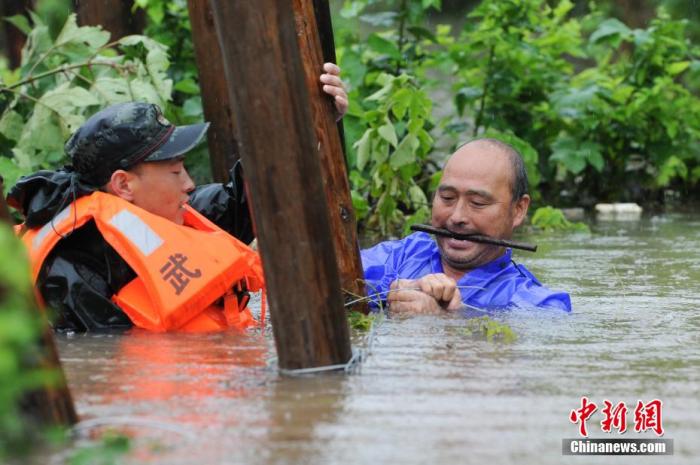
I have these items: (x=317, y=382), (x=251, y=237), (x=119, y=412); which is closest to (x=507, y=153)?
(x=251, y=237)

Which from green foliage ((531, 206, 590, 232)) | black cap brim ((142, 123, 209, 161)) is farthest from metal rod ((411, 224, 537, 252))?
green foliage ((531, 206, 590, 232))

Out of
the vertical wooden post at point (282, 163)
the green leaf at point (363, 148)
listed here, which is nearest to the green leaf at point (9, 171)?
the green leaf at point (363, 148)

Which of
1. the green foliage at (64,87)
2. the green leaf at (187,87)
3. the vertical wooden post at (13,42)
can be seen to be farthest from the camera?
the vertical wooden post at (13,42)

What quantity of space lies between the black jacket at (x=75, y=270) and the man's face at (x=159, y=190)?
232 mm

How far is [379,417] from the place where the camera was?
3580 mm

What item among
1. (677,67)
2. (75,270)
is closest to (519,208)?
(75,270)

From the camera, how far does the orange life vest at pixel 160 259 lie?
16.3ft

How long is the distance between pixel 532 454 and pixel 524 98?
8.90 m

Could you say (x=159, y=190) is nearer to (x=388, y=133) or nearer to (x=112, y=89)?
(x=388, y=133)

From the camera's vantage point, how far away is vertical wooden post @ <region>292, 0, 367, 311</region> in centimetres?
522

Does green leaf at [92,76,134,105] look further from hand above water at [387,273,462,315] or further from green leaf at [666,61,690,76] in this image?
green leaf at [666,61,690,76]

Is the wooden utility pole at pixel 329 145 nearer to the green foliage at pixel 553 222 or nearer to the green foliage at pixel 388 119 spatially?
the green foliage at pixel 388 119

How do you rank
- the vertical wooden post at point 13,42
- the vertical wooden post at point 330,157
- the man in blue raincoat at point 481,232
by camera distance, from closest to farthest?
1. the vertical wooden post at point 330,157
2. the man in blue raincoat at point 481,232
3. the vertical wooden post at point 13,42

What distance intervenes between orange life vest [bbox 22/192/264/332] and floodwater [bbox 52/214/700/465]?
0.47 feet
